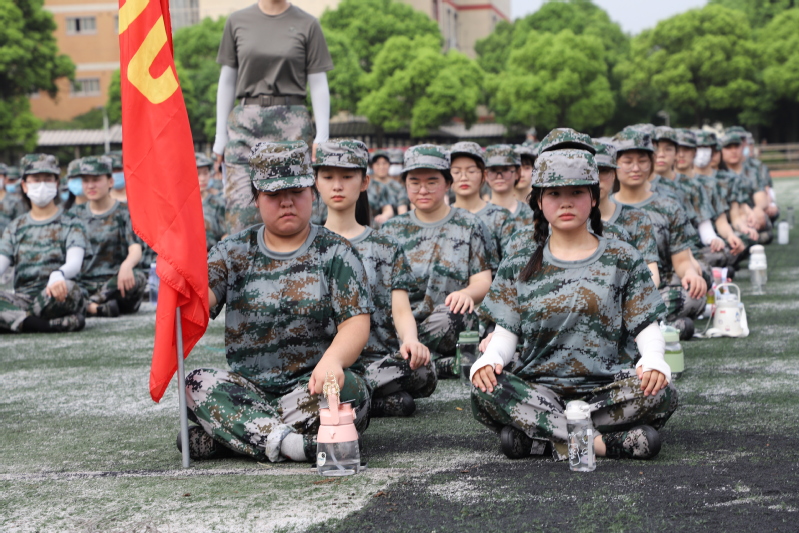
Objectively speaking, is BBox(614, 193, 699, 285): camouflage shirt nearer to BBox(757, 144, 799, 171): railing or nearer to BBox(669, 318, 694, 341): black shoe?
BBox(669, 318, 694, 341): black shoe

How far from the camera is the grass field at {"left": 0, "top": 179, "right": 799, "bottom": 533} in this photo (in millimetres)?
3682

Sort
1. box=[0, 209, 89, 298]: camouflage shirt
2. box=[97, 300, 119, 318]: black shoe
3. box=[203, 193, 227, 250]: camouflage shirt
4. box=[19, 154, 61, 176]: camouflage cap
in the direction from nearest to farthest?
box=[0, 209, 89, 298]: camouflage shirt < box=[19, 154, 61, 176]: camouflage cap < box=[97, 300, 119, 318]: black shoe < box=[203, 193, 227, 250]: camouflage shirt

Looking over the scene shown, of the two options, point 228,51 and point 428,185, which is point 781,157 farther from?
point 228,51

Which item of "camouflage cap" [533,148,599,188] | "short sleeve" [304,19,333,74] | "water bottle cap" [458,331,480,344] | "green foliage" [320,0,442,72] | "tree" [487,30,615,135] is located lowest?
"water bottle cap" [458,331,480,344]

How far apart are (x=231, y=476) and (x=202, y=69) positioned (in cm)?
5323

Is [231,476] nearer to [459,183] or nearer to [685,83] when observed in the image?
[459,183]

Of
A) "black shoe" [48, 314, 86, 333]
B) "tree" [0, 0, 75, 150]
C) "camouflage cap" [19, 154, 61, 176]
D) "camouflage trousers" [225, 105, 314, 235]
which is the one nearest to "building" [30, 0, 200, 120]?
"tree" [0, 0, 75, 150]

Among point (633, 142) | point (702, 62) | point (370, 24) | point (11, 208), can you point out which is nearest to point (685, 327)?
point (633, 142)

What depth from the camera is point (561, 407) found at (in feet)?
15.2

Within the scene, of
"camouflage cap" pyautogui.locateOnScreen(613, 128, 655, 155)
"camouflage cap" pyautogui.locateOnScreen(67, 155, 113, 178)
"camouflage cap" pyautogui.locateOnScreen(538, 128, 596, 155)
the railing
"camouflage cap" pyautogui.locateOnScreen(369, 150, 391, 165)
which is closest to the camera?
"camouflage cap" pyautogui.locateOnScreen(538, 128, 596, 155)

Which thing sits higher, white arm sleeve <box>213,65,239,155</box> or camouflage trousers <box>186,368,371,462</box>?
white arm sleeve <box>213,65,239,155</box>

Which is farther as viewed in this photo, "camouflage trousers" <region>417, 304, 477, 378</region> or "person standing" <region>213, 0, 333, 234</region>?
"person standing" <region>213, 0, 333, 234</region>

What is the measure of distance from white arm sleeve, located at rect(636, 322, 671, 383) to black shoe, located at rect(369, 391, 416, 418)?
1487mm

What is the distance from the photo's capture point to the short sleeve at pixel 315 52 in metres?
7.41
